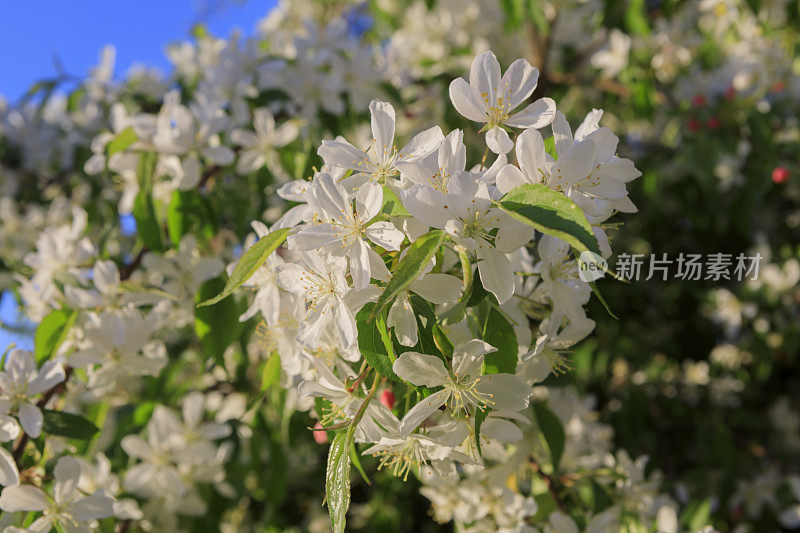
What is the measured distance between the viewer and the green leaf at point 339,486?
803 millimetres

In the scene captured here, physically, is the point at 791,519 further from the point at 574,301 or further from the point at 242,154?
the point at 242,154

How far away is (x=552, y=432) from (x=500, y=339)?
52cm

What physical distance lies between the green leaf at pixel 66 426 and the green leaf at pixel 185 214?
491 mm

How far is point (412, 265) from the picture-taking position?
2.35 feet

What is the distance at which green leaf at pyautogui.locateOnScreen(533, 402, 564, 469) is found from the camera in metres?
1.29

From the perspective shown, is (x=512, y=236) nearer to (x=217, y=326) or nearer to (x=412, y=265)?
(x=412, y=265)

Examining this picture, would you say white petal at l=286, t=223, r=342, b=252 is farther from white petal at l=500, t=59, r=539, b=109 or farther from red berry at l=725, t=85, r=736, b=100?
red berry at l=725, t=85, r=736, b=100

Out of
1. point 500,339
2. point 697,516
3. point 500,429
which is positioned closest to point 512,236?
point 500,339

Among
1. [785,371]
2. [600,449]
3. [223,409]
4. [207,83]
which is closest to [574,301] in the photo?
[600,449]

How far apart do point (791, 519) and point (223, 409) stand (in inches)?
88.2

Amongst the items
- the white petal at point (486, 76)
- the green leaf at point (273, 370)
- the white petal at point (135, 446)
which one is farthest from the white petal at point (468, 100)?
the white petal at point (135, 446)

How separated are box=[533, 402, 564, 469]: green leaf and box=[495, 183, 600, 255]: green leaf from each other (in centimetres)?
69

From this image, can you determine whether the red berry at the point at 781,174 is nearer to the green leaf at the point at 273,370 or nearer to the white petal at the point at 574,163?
the white petal at the point at 574,163

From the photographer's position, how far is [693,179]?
10.8 feet
